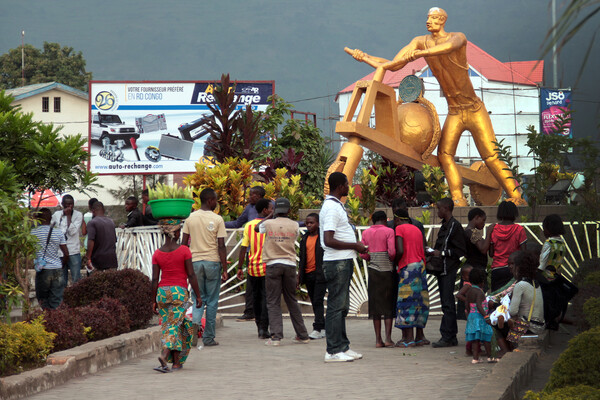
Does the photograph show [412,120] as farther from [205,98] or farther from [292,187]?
[205,98]

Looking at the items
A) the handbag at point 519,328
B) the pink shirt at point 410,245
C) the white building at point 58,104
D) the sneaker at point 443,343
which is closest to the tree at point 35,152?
the pink shirt at point 410,245

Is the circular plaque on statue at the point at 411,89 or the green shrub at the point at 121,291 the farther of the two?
the circular plaque on statue at the point at 411,89

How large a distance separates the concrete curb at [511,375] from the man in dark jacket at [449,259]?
1.55 m

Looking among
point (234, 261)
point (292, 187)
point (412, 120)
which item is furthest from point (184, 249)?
point (412, 120)

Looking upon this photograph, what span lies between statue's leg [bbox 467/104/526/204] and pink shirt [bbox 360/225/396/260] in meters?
6.22

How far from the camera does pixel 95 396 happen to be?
21.9ft

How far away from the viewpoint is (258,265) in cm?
1016

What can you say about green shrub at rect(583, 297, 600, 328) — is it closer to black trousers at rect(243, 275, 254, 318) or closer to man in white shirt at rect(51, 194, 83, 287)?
black trousers at rect(243, 275, 254, 318)

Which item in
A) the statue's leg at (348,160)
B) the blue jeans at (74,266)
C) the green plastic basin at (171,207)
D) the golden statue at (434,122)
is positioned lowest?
the blue jeans at (74,266)

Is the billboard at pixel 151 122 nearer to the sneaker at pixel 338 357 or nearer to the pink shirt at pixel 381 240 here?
the pink shirt at pixel 381 240

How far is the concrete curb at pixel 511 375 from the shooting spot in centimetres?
555

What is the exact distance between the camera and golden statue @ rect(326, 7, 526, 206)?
14391 millimetres

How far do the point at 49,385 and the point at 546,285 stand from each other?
16.2 ft

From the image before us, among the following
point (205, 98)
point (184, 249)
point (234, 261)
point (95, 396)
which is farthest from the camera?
point (205, 98)
